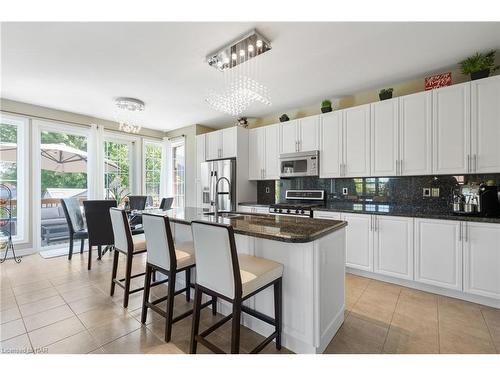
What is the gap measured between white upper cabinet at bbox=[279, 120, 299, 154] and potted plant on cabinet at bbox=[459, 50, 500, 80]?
82.3 inches

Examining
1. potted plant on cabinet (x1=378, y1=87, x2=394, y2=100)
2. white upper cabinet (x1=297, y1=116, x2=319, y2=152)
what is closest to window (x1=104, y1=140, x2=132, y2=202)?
white upper cabinet (x1=297, y1=116, x2=319, y2=152)

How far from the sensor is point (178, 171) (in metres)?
5.86

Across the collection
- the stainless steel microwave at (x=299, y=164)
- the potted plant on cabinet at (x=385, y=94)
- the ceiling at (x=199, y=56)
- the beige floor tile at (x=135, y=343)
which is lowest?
the beige floor tile at (x=135, y=343)

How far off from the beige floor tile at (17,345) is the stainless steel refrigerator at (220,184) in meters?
2.70

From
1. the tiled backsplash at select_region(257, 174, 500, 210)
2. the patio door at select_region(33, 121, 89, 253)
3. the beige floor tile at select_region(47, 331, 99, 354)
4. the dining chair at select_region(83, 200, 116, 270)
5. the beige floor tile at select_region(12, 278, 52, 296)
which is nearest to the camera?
the beige floor tile at select_region(47, 331, 99, 354)

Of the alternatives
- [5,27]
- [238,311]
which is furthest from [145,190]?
[238,311]

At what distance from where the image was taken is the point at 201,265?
159 cm

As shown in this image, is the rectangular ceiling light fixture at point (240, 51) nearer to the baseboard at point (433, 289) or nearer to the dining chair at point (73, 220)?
the baseboard at point (433, 289)

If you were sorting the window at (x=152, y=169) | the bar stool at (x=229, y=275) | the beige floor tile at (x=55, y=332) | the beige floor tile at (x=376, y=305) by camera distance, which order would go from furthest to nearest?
the window at (x=152, y=169)
the beige floor tile at (x=376, y=305)
the beige floor tile at (x=55, y=332)
the bar stool at (x=229, y=275)

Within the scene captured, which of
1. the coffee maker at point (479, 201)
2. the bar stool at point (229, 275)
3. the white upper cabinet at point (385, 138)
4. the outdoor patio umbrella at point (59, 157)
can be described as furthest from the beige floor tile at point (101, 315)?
the coffee maker at point (479, 201)

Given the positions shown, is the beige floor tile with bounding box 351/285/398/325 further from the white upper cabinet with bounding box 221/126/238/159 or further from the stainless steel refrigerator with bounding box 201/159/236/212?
the white upper cabinet with bounding box 221/126/238/159

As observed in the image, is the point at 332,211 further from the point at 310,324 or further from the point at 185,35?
the point at 185,35

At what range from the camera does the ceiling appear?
2076 mm

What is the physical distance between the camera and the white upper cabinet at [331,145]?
3.44 meters
